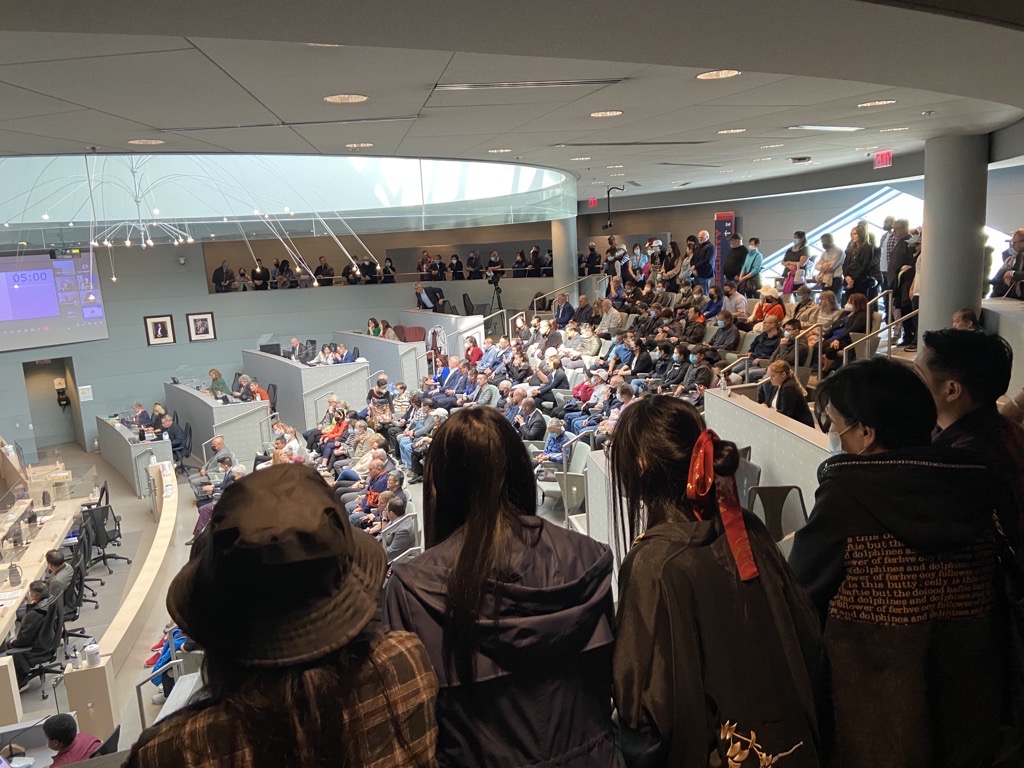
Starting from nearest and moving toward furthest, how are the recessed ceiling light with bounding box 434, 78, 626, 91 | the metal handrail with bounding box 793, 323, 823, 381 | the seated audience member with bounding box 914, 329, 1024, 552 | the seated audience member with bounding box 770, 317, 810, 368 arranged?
1. the seated audience member with bounding box 914, 329, 1024, 552
2. the recessed ceiling light with bounding box 434, 78, 626, 91
3. the metal handrail with bounding box 793, 323, 823, 381
4. the seated audience member with bounding box 770, 317, 810, 368

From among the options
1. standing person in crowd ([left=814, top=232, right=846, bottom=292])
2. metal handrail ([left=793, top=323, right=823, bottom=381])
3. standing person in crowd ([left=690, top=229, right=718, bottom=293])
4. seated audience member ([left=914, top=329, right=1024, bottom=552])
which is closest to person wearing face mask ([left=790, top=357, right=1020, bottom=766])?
seated audience member ([left=914, top=329, right=1024, bottom=552])

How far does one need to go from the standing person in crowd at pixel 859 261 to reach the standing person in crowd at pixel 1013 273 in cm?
131

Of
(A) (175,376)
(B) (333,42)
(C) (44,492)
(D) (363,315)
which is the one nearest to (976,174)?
(B) (333,42)

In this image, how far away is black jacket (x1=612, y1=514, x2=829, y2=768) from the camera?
44.9 inches

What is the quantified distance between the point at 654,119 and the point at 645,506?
425cm

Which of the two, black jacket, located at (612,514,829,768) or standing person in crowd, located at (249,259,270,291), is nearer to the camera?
black jacket, located at (612,514,829,768)

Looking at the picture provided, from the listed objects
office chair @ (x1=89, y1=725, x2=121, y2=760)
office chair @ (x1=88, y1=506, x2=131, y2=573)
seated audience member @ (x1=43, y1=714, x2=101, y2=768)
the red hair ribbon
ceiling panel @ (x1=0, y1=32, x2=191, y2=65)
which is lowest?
office chair @ (x1=88, y1=506, x2=131, y2=573)

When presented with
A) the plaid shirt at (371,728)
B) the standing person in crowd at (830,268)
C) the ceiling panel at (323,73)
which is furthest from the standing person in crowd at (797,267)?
the plaid shirt at (371,728)

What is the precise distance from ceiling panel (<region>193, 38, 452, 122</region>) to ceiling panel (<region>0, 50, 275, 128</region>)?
10cm

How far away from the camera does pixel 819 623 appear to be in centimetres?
125

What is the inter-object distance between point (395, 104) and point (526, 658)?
3.35 m

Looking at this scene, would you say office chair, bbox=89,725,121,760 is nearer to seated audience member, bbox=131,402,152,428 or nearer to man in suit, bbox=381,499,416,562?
man in suit, bbox=381,499,416,562

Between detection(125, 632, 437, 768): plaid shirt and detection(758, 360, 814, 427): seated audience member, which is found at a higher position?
detection(125, 632, 437, 768): plaid shirt

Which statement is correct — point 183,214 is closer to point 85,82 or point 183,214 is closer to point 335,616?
point 85,82
